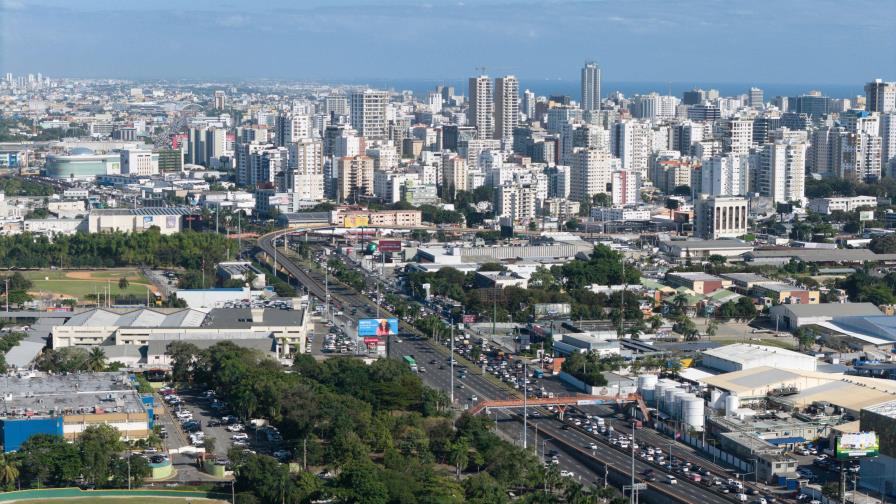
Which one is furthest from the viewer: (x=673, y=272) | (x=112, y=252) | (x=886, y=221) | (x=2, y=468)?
(x=886, y=221)

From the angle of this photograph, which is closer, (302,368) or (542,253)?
(302,368)

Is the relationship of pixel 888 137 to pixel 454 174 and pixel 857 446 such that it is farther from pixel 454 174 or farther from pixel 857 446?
pixel 857 446

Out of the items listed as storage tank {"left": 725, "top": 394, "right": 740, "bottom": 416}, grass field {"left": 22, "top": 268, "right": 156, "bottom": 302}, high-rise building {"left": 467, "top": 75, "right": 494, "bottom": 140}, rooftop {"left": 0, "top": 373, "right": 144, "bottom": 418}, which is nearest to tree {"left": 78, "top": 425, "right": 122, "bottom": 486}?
rooftop {"left": 0, "top": 373, "right": 144, "bottom": 418}

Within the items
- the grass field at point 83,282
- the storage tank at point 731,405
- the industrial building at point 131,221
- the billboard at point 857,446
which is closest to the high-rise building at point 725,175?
the industrial building at point 131,221

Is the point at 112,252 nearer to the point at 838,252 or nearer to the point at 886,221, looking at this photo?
the point at 838,252

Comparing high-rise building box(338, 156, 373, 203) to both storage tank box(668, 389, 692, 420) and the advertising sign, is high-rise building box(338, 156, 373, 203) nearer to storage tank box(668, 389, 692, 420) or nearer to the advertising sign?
the advertising sign

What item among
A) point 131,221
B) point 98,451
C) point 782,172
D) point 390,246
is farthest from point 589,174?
point 98,451

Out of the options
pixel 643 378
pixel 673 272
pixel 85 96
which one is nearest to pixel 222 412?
pixel 643 378
